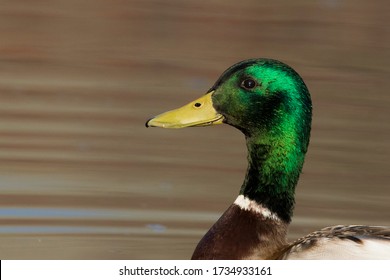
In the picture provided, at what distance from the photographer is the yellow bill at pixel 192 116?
23.7 ft

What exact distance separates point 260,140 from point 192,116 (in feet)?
1.20

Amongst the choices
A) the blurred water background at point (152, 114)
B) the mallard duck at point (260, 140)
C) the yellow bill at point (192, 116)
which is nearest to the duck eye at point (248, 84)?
the mallard duck at point (260, 140)

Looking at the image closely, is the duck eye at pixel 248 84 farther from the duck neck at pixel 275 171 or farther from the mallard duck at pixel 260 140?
the duck neck at pixel 275 171

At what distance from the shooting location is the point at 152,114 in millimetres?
10367

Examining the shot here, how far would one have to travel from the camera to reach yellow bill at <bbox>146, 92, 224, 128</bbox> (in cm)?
723

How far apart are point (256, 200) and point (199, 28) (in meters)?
5.98

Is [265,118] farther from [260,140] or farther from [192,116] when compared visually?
[192,116]

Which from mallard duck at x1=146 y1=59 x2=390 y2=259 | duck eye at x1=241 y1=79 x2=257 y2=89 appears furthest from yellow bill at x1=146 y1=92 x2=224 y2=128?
duck eye at x1=241 y1=79 x2=257 y2=89

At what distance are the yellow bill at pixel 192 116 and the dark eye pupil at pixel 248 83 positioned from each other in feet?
0.64

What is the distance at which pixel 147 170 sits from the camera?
9.27m

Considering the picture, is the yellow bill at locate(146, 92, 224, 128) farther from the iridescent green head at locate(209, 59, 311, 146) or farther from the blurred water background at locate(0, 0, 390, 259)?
the blurred water background at locate(0, 0, 390, 259)

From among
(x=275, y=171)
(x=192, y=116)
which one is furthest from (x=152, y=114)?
(x=275, y=171)

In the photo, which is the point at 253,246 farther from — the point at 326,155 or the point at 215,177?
the point at 326,155
